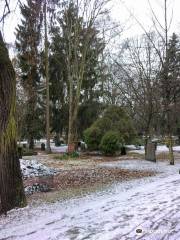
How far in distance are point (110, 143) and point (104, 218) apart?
779 inches

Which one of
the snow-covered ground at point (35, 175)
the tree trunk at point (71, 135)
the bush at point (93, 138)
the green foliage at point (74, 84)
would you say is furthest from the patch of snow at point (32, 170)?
the green foliage at point (74, 84)

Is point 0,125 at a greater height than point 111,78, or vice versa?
point 111,78

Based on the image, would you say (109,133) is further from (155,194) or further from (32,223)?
(32,223)

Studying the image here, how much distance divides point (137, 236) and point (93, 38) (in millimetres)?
27428

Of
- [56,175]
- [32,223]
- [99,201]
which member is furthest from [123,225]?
[56,175]

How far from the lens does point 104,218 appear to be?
817cm

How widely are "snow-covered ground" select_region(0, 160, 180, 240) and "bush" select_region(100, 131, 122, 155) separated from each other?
52.8ft

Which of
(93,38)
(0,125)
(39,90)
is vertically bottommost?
(0,125)

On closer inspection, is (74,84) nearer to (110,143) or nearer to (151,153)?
(110,143)

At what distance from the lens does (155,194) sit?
10867mm

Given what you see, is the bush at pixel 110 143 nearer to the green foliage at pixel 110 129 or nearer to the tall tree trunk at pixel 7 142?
the green foliage at pixel 110 129

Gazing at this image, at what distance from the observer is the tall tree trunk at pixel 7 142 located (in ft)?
30.6

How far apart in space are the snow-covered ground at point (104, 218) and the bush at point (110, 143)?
52.8 ft

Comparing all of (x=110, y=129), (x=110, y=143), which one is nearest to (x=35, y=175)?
(x=110, y=143)
